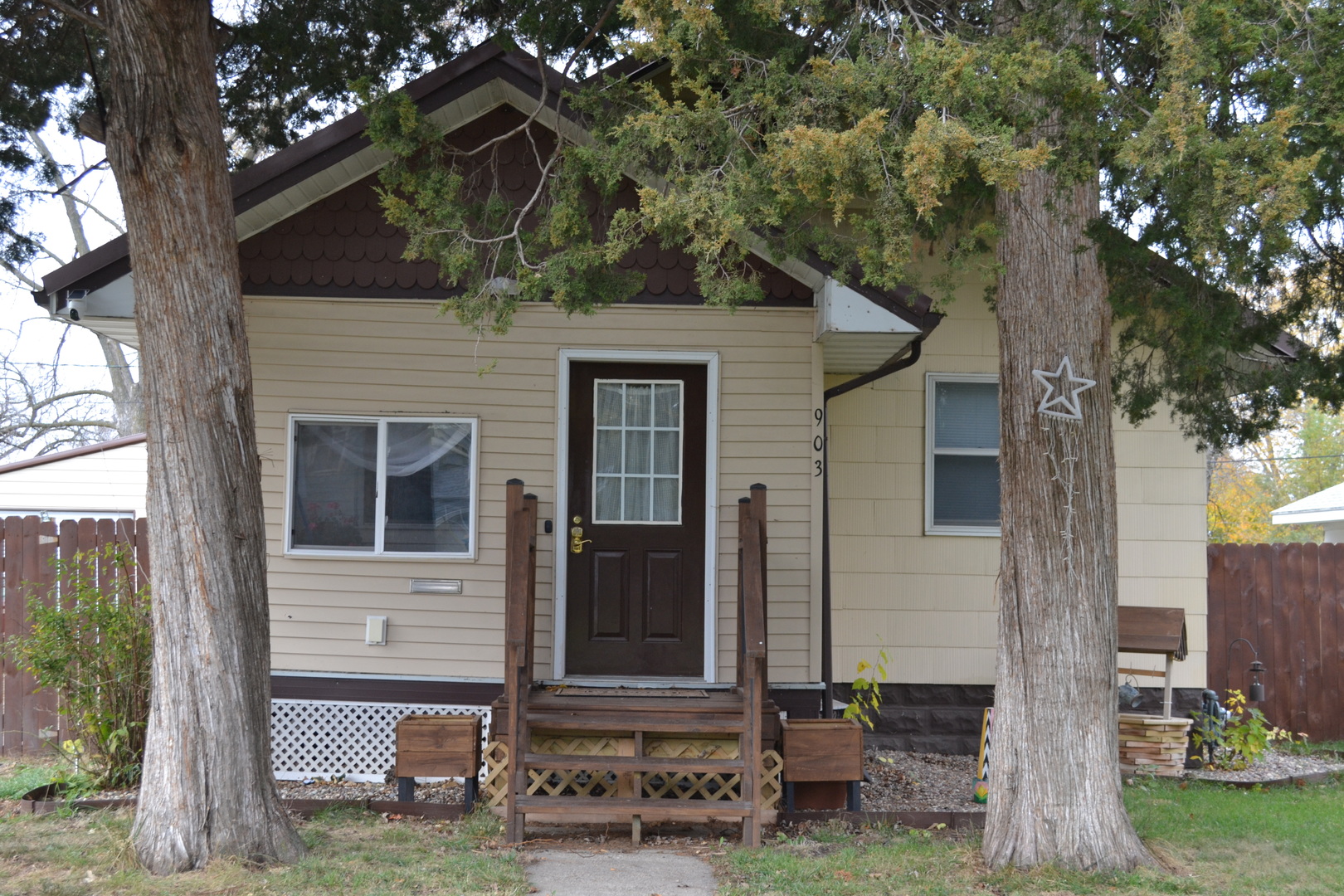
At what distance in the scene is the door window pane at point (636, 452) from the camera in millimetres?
7281

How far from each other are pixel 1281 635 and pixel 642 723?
6.53 meters

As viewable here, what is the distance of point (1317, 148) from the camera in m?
4.71

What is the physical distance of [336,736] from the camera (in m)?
7.20

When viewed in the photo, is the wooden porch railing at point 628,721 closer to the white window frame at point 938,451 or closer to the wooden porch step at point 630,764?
the wooden porch step at point 630,764

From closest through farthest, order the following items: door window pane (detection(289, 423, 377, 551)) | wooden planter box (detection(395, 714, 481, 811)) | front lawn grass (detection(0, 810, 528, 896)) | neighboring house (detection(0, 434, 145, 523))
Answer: front lawn grass (detection(0, 810, 528, 896))
wooden planter box (detection(395, 714, 481, 811))
door window pane (detection(289, 423, 377, 551))
neighboring house (detection(0, 434, 145, 523))

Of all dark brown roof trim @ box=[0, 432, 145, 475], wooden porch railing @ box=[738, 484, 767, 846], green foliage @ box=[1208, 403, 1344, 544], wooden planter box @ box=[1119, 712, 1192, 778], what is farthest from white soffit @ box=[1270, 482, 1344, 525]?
dark brown roof trim @ box=[0, 432, 145, 475]

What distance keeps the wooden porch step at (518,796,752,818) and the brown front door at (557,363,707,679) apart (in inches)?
50.0

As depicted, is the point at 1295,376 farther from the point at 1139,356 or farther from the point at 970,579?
the point at 970,579

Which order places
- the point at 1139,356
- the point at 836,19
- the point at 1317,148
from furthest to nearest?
the point at 1139,356, the point at 836,19, the point at 1317,148

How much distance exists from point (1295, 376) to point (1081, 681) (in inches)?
94.7

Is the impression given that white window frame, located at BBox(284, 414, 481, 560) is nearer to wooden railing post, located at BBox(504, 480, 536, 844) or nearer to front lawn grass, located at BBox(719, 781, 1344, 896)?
wooden railing post, located at BBox(504, 480, 536, 844)

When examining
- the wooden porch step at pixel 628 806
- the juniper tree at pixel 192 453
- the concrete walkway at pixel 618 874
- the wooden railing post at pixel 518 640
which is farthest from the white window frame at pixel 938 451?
the juniper tree at pixel 192 453

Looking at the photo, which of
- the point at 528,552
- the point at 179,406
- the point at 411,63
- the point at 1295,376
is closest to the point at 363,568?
the point at 528,552

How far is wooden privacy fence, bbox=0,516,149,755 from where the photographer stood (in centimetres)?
819
